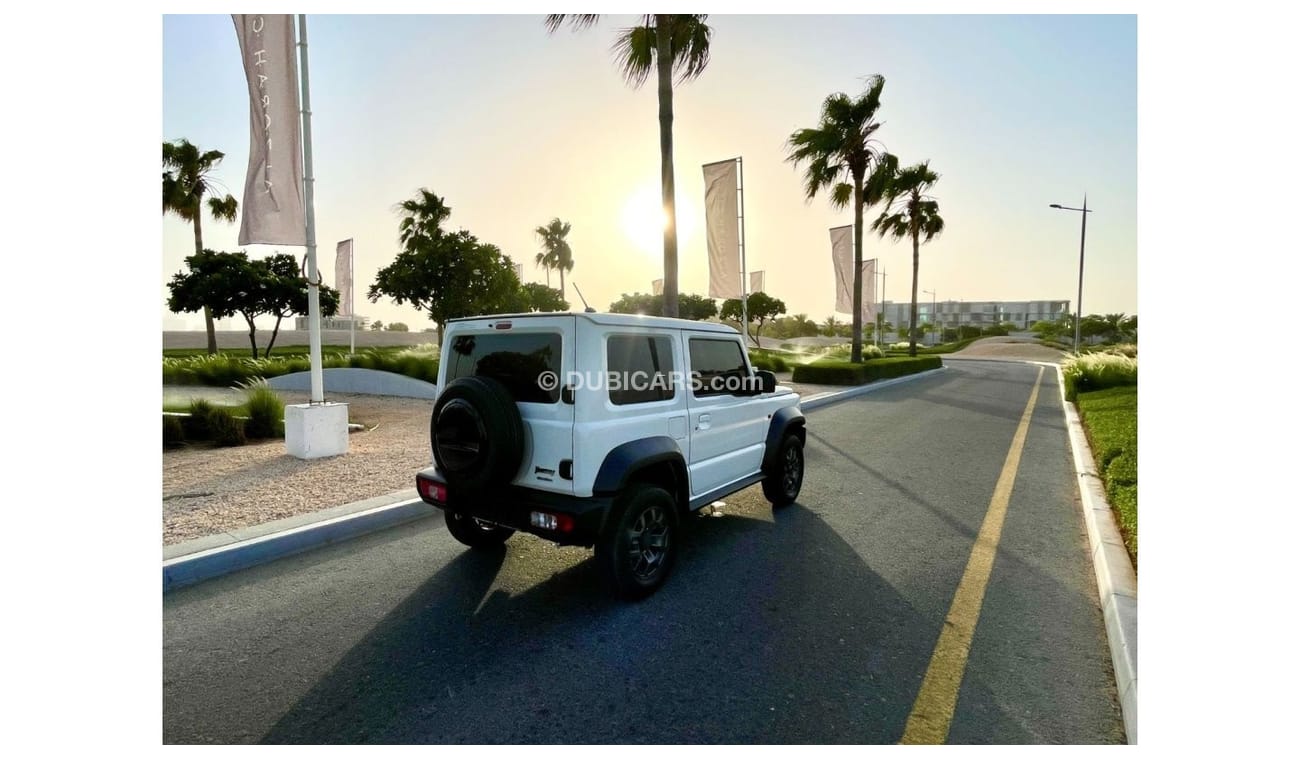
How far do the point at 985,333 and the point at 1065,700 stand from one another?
327ft

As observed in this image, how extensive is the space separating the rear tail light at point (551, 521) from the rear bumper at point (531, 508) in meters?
0.02

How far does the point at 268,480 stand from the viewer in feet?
21.1

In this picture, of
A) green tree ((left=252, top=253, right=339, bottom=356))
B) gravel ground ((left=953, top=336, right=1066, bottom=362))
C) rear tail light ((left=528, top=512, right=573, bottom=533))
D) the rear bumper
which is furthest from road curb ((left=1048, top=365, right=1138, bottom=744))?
gravel ground ((left=953, top=336, right=1066, bottom=362))

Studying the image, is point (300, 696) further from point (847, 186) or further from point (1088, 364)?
point (847, 186)

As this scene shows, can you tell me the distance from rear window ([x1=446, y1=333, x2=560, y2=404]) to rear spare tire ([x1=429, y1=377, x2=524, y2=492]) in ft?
0.48

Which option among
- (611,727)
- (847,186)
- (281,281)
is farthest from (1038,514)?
(281,281)

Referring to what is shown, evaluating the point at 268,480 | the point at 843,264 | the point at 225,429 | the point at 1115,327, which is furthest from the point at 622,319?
the point at 1115,327

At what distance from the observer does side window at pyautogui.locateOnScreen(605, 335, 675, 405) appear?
12.6 feet

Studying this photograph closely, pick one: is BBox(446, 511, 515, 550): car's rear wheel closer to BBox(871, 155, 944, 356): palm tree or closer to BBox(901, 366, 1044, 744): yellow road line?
BBox(901, 366, 1044, 744): yellow road line

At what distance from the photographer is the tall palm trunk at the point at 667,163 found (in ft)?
39.5

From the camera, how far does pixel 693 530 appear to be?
522cm

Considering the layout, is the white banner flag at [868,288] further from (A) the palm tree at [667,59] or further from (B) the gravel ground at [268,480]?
(B) the gravel ground at [268,480]

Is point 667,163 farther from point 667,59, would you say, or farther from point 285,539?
point 285,539

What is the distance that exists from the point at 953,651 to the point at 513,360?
3.14 meters
